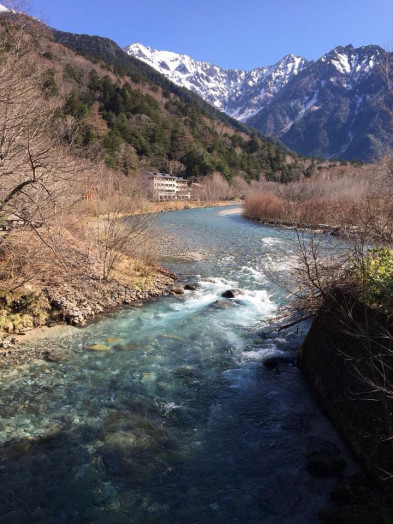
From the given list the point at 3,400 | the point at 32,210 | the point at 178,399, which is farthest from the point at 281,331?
the point at 32,210

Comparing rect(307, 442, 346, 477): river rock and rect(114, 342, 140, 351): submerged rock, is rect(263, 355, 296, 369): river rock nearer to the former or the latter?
rect(307, 442, 346, 477): river rock

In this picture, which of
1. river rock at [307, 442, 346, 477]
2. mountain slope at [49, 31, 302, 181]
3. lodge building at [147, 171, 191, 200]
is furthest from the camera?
mountain slope at [49, 31, 302, 181]

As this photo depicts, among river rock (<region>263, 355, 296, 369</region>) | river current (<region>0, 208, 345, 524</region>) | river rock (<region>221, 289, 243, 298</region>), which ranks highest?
river rock (<region>221, 289, 243, 298</region>)

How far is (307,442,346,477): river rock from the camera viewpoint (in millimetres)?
4770

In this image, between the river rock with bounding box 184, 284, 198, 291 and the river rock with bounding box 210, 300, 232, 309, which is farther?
the river rock with bounding box 184, 284, 198, 291

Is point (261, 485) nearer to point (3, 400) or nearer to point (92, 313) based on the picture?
point (3, 400)

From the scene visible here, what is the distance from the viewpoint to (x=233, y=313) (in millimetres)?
11125

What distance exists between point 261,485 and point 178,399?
2.28m

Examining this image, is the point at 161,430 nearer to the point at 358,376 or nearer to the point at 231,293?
the point at 358,376

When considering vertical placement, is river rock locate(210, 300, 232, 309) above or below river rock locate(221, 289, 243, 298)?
below

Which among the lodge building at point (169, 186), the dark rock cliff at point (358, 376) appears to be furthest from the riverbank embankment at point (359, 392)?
the lodge building at point (169, 186)

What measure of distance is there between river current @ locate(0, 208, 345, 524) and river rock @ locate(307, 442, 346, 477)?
0.37 feet

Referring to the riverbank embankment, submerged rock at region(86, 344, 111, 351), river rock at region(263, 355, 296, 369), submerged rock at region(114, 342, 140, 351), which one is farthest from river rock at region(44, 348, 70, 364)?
the riverbank embankment

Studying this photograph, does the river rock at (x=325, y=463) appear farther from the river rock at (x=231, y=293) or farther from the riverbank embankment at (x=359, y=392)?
the river rock at (x=231, y=293)
